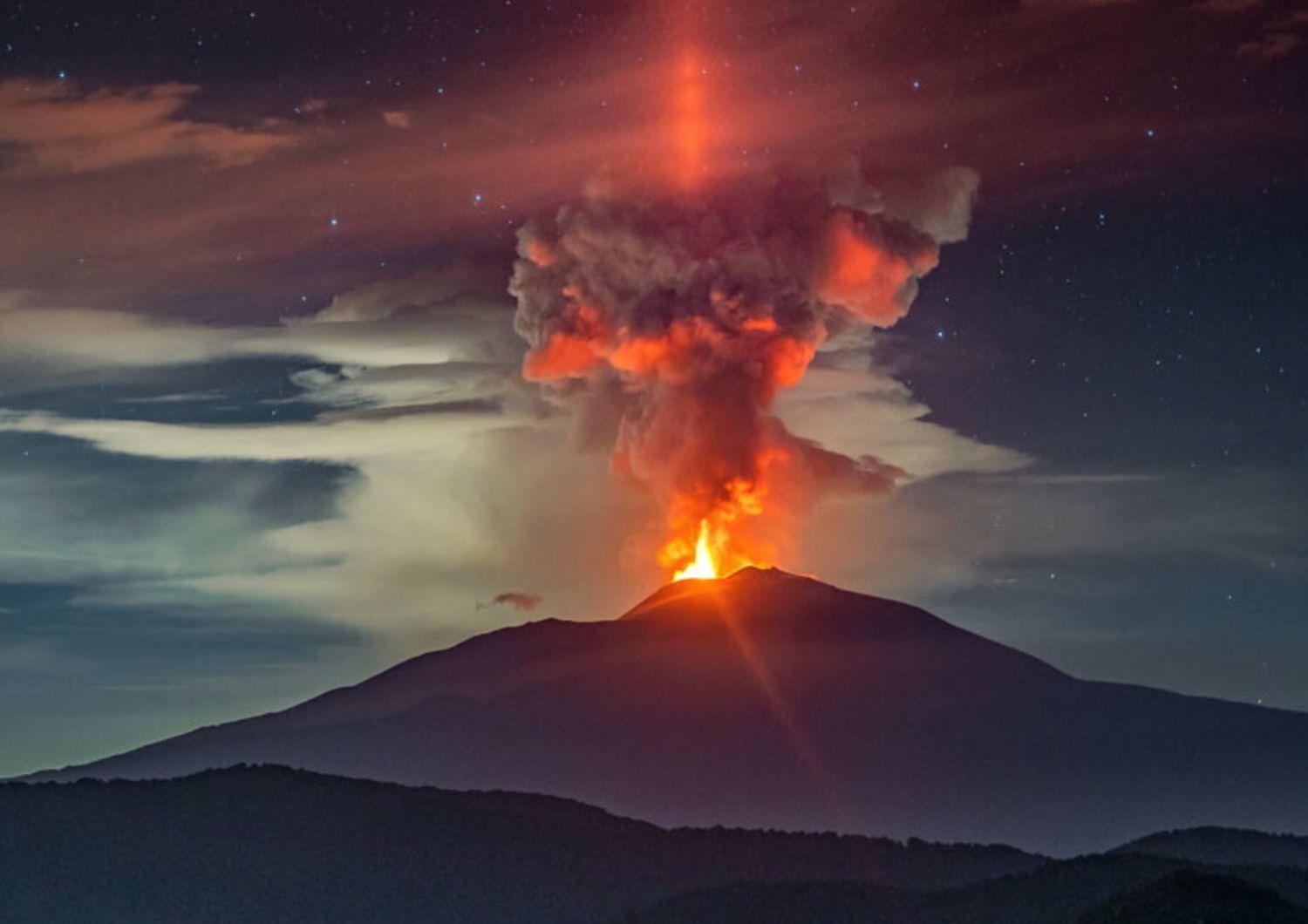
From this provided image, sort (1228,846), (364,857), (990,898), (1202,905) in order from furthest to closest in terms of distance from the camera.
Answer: (364,857) → (1228,846) → (990,898) → (1202,905)

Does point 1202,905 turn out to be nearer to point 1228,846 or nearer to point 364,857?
point 1228,846

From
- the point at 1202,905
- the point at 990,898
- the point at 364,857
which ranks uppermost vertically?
the point at 364,857

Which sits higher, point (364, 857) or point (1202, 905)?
point (364, 857)

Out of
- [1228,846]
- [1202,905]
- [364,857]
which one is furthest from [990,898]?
[364,857]

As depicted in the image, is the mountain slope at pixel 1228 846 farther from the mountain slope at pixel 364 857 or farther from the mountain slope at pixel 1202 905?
the mountain slope at pixel 1202 905

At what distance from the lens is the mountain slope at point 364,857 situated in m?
144

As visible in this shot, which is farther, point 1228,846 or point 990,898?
point 1228,846

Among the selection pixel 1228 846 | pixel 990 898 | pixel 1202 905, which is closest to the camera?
pixel 1202 905

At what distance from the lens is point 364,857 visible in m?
154

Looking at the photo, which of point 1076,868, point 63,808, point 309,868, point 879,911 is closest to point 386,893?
point 309,868

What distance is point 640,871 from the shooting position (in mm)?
149375

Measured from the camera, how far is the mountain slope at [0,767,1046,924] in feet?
472

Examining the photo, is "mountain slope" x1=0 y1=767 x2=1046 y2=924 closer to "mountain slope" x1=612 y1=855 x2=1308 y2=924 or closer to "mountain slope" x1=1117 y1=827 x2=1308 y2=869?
"mountain slope" x1=1117 y1=827 x2=1308 y2=869

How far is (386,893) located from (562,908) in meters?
13.9
